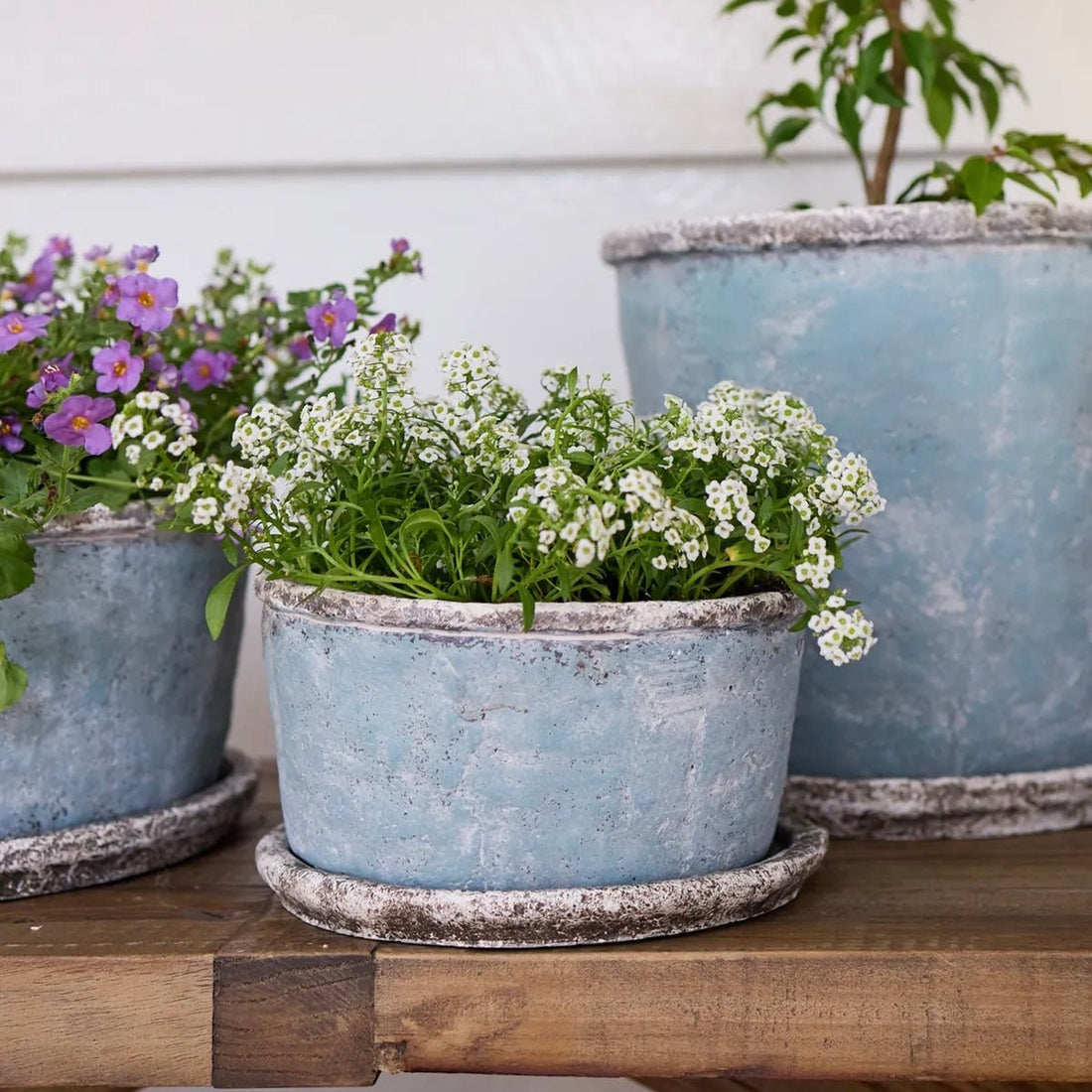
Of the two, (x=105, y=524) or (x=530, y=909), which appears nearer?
(x=530, y=909)

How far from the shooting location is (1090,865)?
845mm

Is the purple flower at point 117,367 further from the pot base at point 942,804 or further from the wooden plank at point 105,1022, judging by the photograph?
the pot base at point 942,804

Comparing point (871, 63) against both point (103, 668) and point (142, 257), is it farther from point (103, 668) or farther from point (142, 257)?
point (103, 668)

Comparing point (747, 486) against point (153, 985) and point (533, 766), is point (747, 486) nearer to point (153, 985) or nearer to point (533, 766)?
point (533, 766)

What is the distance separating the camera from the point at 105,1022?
27.2 inches

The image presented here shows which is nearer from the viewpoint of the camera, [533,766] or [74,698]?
[533,766]

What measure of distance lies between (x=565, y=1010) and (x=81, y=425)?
41 cm

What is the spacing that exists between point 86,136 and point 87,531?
61 cm

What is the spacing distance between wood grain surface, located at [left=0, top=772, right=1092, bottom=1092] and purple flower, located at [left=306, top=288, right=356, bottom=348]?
36 centimetres

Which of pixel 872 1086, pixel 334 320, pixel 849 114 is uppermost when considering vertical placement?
pixel 849 114

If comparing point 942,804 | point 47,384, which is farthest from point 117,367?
point 942,804

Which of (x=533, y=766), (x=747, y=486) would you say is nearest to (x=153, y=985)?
(x=533, y=766)

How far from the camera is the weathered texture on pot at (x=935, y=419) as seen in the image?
2.84 ft

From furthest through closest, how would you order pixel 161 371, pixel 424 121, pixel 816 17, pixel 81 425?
pixel 424 121 < pixel 816 17 < pixel 161 371 < pixel 81 425
